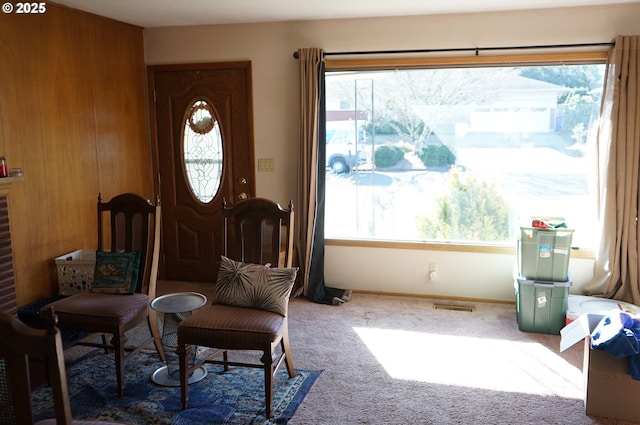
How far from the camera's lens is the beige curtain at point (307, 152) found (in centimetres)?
461

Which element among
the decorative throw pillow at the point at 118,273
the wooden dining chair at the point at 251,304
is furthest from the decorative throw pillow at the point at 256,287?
the decorative throw pillow at the point at 118,273

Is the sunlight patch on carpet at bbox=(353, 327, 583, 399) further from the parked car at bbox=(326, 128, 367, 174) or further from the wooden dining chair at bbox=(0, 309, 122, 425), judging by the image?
the wooden dining chair at bbox=(0, 309, 122, 425)

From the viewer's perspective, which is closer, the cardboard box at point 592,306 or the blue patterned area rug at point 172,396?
the blue patterned area rug at point 172,396

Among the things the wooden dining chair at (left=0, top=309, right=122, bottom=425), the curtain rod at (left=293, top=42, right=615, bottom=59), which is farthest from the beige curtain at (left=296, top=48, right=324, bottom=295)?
the wooden dining chair at (left=0, top=309, right=122, bottom=425)

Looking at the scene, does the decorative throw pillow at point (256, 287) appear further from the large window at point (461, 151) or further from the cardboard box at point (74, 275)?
the large window at point (461, 151)

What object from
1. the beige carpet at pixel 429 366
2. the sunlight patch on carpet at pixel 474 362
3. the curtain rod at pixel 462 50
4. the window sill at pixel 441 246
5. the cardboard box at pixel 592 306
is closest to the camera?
the beige carpet at pixel 429 366

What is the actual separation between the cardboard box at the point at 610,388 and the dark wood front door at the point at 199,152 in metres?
3.16

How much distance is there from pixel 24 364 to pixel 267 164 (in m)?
3.53

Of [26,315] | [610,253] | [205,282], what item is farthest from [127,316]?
[610,253]

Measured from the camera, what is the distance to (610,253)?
13.6ft

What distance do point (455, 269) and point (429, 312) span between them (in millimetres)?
505

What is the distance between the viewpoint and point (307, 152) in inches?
185

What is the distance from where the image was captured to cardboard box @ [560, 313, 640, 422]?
2.74 metres

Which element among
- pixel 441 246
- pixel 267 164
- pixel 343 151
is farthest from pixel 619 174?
pixel 267 164
